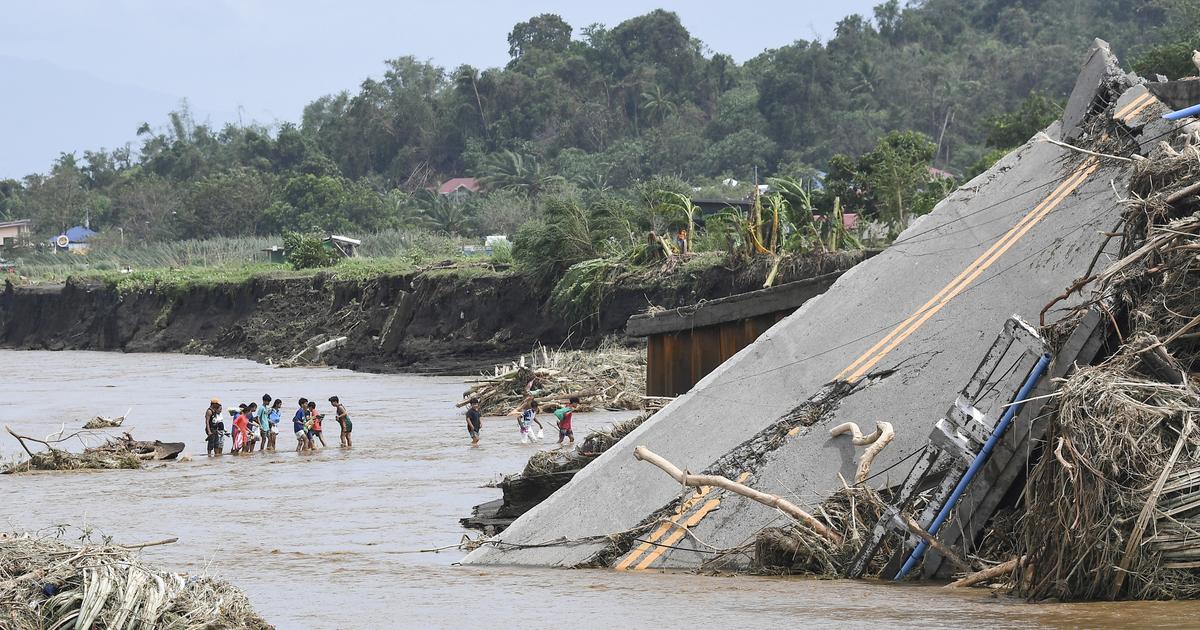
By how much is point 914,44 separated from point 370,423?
9622cm

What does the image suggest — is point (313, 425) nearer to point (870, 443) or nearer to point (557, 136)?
point (870, 443)

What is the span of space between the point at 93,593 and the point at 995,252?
11.9 meters

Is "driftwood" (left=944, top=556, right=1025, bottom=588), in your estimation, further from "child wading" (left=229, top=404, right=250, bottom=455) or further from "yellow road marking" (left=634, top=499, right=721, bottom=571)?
"child wading" (left=229, top=404, right=250, bottom=455)

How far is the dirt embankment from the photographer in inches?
1722

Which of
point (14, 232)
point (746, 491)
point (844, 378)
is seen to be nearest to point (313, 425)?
point (844, 378)

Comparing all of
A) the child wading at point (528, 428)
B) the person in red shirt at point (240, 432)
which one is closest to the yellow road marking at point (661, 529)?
the child wading at point (528, 428)

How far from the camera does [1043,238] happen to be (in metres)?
16.7

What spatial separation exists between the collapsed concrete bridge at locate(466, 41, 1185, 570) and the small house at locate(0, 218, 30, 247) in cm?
10420

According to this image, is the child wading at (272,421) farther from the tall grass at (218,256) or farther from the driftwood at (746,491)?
the tall grass at (218,256)

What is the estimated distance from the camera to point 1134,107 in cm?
1891

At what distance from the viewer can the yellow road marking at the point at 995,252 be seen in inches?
592

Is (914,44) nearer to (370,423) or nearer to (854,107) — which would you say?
(854,107)

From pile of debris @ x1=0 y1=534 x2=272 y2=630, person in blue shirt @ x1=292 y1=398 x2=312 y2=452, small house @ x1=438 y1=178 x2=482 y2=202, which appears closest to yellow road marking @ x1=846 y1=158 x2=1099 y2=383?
pile of debris @ x1=0 y1=534 x2=272 y2=630

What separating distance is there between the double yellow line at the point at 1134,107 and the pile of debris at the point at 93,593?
1408cm
